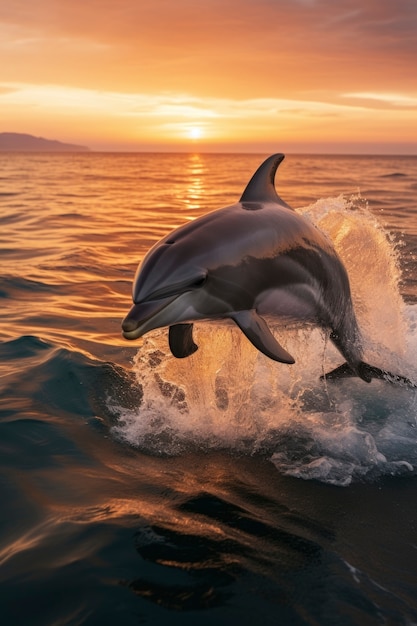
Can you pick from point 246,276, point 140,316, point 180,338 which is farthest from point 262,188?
point 140,316

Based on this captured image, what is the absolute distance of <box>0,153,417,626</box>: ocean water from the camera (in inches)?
157

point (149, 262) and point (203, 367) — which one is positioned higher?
point (149, 262)

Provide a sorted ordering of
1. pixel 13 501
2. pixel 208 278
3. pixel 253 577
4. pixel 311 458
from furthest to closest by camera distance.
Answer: pixel 311 458 < pixel 13 501 < pixel 208 278 < pixel 253 577

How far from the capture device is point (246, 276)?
474 cm

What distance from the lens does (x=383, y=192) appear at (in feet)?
126

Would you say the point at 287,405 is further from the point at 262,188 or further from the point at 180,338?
the point at 262,188

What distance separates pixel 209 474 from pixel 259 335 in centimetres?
158

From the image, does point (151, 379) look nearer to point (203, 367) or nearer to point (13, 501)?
point (203, 367)

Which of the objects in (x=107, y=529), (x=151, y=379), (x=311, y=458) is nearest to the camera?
(x=107, y=529)

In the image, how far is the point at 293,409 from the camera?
694 centimetres

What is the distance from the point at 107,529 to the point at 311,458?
80.2 inches

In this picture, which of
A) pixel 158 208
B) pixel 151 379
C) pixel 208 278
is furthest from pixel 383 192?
pixel 208 278

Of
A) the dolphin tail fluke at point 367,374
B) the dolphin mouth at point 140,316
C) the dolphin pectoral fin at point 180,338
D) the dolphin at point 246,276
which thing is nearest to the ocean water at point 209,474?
the dolphin pectoral fin at point 180,338

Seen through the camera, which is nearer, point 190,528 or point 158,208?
point 190,528
